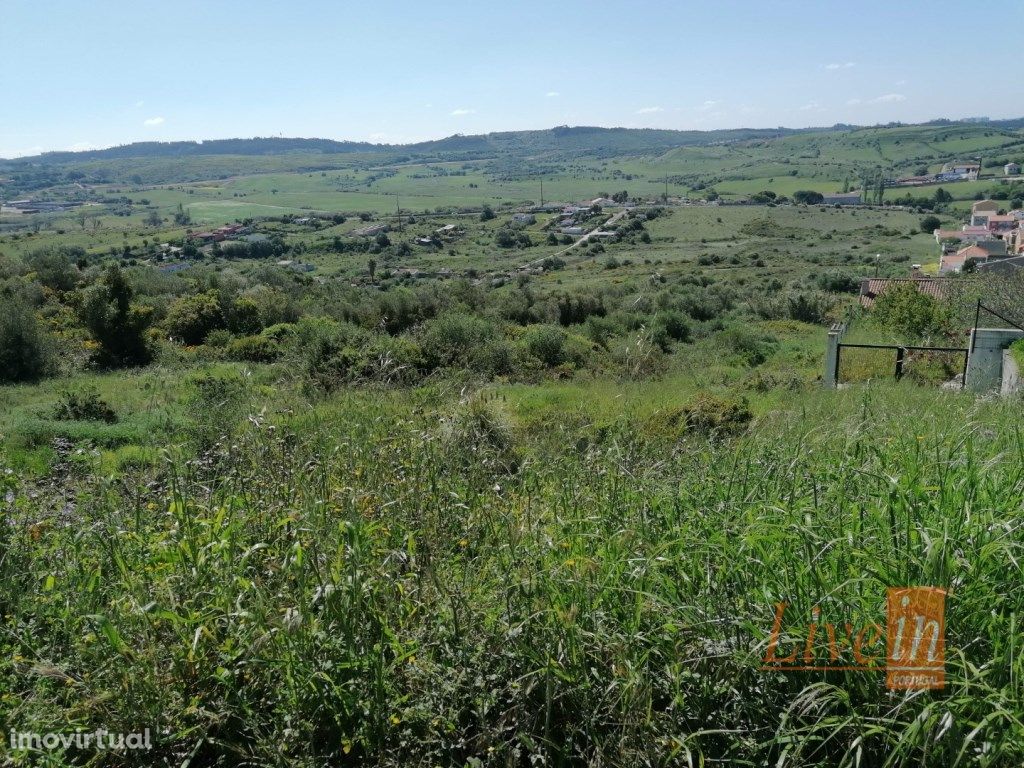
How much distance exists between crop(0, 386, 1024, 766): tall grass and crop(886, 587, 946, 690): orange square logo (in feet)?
0.15

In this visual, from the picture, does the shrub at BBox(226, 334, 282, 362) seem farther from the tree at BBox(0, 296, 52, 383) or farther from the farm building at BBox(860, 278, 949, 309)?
the farm building at BBox(860, 278, 949, 309)

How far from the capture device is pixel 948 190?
110 meters

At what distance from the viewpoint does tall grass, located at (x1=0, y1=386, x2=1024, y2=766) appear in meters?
2.00

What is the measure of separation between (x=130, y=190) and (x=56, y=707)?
650 ft

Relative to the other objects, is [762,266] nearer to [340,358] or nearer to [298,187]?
[340,358]

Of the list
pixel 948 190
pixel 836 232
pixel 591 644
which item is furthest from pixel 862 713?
pixel 948 190

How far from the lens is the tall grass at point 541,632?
2.00 m

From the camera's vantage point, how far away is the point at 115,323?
21.7 metres

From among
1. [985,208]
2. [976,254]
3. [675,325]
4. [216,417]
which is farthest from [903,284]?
[985,208]

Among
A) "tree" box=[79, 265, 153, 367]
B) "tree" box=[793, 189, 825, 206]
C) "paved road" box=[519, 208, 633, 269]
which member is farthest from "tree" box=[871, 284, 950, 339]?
"tree" box=[793, 189, 825, 206]

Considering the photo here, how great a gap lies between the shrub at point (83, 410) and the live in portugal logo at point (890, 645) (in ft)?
39.5

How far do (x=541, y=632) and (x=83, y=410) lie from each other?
1184 cm

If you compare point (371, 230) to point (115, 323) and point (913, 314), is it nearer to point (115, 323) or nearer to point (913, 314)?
point (115, 323)

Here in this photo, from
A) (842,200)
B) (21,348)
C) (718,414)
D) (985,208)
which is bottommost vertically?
(21,348)
